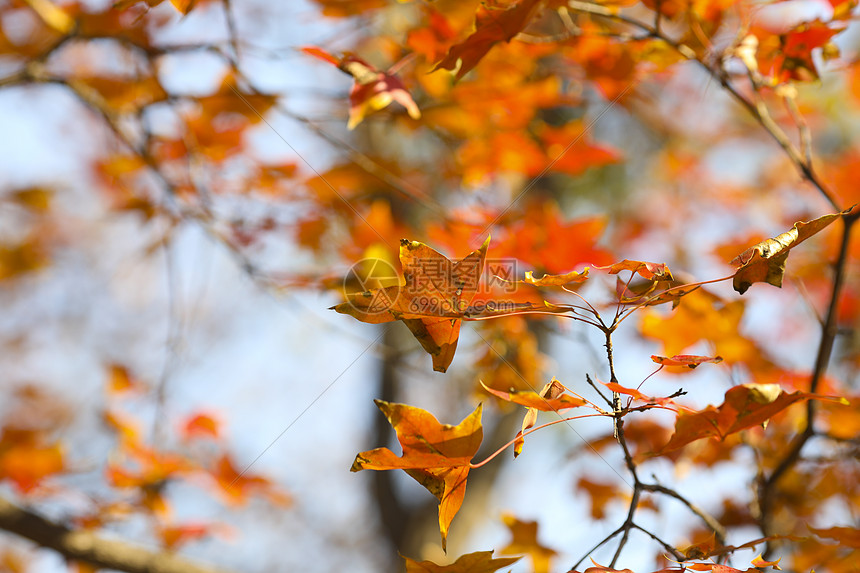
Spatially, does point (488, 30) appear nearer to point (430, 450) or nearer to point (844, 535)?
point (430, 450)

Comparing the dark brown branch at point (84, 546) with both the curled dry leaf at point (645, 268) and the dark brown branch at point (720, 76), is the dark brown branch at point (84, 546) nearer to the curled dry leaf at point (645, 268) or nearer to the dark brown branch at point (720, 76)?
the curled dry leaf at point (645, 268)

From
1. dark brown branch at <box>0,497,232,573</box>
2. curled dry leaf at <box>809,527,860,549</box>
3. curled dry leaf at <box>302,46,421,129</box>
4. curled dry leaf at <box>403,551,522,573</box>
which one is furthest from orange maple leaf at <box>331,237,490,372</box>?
dark brown branch at <box>0,497,232,573</box>

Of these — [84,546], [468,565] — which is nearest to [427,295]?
[468,565]

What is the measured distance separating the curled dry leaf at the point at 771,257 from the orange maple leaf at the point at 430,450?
272mm

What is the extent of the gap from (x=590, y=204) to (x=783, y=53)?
8.32ft

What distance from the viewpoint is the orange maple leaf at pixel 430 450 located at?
0.55 m

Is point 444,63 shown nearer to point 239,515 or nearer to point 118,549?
point 118,549

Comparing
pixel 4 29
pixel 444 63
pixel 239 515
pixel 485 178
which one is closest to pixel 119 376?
pixel 4 29

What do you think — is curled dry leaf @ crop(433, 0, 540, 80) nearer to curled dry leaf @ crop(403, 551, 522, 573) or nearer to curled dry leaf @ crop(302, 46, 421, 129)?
curled dry leaf @ crop(302, 46, 421, 129)

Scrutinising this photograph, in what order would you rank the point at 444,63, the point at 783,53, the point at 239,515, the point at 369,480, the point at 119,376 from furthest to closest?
1. the point at 239,515
2. the point at 369,480
3. the point at 119,376
4. the point at 783,53
5. the point at 444,63

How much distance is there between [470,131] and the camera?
4.76 feet

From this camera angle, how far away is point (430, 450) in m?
0.57

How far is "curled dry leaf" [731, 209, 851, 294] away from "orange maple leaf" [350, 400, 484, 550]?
0.89 ft

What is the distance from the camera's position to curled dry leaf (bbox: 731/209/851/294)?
0.50m
